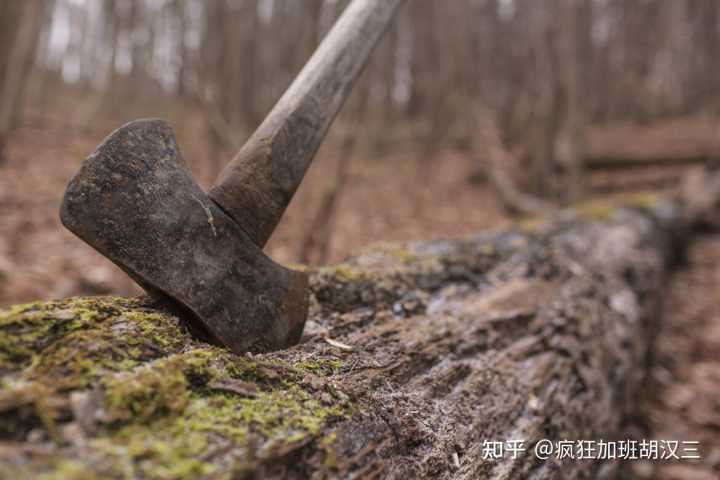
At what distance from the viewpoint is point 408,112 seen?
18078 mm

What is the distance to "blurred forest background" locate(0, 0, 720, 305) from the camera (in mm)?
4262

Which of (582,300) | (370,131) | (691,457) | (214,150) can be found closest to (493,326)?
(582,300)

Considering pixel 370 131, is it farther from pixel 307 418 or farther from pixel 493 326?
pixel 307 418

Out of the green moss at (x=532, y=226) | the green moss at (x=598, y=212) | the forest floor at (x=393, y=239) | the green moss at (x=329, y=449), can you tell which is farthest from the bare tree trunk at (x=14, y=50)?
the green moss at (x=329, y=449)

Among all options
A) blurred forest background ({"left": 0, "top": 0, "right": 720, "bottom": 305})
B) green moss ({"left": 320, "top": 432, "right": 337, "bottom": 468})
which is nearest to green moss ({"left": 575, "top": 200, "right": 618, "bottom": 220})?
blurred forest background ({"left": 0, "top": 0, "right": 720, "bottom": 305})

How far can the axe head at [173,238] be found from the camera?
110 cm

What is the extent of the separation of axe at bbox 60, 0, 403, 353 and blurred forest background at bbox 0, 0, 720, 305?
2.07 m

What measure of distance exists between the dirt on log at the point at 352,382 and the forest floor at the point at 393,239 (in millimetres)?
609

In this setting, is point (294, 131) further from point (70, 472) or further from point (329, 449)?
point (70, 472)

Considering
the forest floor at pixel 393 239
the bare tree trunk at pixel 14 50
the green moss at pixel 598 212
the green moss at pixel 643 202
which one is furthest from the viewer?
the bare tree trunk at pixel 14 50

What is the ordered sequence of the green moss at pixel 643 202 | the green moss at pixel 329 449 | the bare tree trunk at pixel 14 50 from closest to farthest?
the green moss at pixel 329 449, the green moss at pixel 643 202, the bare tree trunk at pixel 14 50

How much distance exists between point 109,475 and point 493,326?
1.47m

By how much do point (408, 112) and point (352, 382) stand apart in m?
17.7

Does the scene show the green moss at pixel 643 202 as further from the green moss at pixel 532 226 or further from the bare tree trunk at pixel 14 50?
the bare tree trunk at pixel 14 50
